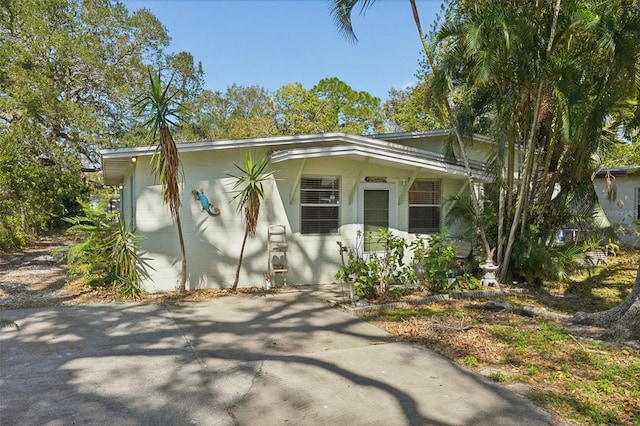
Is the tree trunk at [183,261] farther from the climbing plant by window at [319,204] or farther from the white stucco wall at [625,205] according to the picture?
the white stucco wall at [625,205]

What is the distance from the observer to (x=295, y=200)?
8781mm

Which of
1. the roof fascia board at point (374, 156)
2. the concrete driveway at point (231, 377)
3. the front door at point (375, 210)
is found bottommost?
the concrete driveway at point (231, 377)

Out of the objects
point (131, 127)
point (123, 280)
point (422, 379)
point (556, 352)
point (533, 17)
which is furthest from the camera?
point (131, 127)

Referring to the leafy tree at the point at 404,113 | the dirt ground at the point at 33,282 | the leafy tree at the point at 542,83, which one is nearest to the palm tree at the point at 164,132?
the dirt ground at the point at 33,282

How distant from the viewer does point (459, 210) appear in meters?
9.19

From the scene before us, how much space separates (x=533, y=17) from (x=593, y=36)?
3.49 feet

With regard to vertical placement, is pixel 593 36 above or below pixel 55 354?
above

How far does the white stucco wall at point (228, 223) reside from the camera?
26.1 ft

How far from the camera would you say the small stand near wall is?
331 inches

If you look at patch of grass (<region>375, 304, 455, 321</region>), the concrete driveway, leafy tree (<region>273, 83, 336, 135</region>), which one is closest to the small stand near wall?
the concrete driveway

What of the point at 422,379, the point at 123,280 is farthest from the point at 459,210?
the point at 123,280

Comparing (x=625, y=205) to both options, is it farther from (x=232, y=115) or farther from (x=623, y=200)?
(x=232, y=115)

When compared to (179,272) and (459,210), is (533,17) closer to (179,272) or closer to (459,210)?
(459,210)

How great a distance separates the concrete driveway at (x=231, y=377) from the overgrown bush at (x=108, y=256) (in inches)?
60.2
